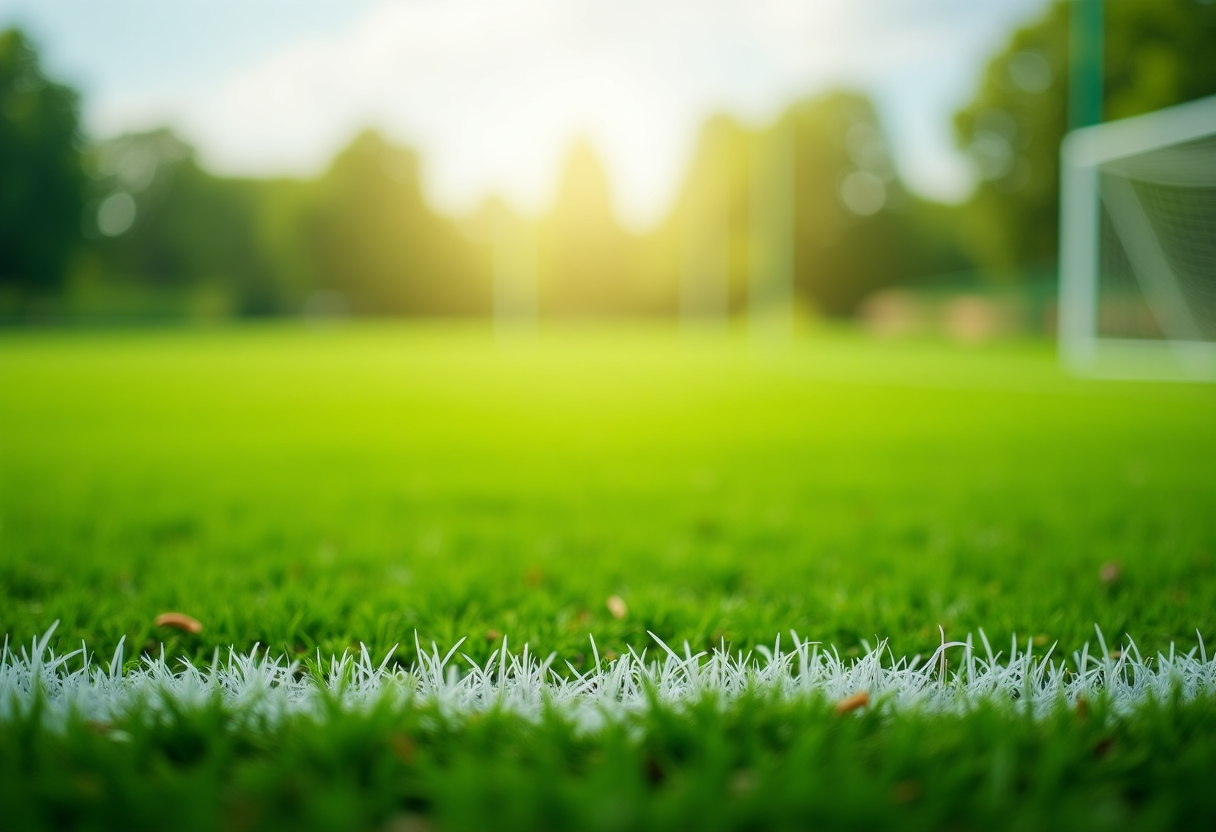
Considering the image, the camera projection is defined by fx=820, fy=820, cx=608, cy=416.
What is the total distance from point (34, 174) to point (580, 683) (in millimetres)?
21035

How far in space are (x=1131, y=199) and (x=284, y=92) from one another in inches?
520

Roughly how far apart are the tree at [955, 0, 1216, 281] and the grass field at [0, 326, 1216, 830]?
21296 millimetres

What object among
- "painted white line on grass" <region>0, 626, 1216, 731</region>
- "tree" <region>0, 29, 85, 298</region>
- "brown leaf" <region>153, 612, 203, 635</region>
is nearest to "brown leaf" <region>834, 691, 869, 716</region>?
"painted white line on grass" <region>0, 626, 1216, 731</region>

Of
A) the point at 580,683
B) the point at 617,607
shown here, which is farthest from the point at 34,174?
the point at 580,683

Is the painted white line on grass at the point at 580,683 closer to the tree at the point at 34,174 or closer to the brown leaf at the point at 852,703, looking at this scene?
the brown leaf at the point at 852,703

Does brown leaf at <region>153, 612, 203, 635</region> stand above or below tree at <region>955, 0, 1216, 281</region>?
below

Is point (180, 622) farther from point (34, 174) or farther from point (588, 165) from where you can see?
point (588, 165)

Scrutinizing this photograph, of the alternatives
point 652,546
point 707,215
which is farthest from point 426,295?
point 652,546

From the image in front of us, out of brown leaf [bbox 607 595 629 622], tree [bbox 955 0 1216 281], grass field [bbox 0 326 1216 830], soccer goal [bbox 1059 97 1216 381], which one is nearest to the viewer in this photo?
grass field [bbox 0 326 1216 830]

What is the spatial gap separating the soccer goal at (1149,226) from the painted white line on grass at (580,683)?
9137 millimetres

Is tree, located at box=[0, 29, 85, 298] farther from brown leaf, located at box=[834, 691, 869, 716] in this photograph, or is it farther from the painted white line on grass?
brown leaf, located at box=[834, 691, 869, 716]

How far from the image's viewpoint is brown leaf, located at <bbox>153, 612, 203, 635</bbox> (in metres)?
1.85

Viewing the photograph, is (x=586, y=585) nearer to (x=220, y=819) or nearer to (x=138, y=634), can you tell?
(x=138, y=634)

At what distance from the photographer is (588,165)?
53.4 meters
